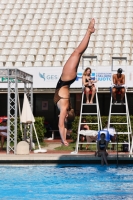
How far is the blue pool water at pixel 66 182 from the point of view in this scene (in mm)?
13180

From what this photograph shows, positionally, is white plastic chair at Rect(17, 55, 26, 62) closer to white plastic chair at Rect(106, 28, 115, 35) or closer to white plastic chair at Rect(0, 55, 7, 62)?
white plastic chair at Rect(0, 55, 7, 62)

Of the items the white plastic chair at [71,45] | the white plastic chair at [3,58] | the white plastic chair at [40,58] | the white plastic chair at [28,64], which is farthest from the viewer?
the white plastic chair at [71,45]

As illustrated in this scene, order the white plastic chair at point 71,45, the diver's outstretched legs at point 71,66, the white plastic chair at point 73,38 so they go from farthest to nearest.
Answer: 1. the white plastic chair at point 73,38
2. the white plastic chair at point 71,45
3. the diver's outstretched legs at point 71,66

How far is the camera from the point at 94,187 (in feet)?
48.2

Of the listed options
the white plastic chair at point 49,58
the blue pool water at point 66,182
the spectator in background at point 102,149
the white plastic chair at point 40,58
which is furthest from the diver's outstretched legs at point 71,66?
the white plastic chair at point 40,58

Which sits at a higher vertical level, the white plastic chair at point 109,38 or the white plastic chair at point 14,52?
the white plastic chair at point 109,38

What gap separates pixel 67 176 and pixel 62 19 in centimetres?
2418

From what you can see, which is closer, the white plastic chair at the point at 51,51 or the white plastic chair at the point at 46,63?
the white plastic chair at the point at 46,63

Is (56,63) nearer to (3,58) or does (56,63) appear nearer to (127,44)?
(3,58)

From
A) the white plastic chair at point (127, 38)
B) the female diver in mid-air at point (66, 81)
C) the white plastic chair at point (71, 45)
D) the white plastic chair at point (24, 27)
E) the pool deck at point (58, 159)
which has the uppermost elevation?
the white plastic chair at point (24, 27)

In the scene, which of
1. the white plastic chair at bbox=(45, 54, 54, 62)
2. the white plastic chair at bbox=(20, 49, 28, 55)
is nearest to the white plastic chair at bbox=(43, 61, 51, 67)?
the white plastic chair at bbox=(45, 54, 54, 62)

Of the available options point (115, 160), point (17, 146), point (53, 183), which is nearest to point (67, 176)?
point (53, 183)

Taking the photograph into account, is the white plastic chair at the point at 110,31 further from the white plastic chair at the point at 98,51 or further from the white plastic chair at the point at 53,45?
the white plastic chair at the point at 53,45

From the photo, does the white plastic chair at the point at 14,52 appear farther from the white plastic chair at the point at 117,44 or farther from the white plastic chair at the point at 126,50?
the white plastic chair at the point at 126,50
